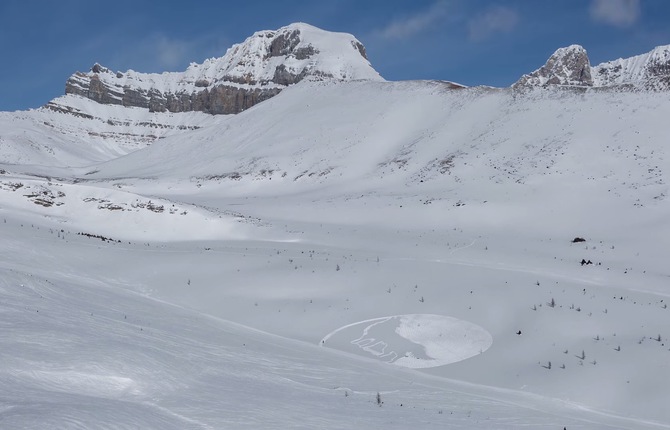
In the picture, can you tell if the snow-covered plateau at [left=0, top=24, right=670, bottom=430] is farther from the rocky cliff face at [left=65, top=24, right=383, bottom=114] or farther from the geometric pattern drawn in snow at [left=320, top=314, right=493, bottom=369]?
the rocky cliff face at [left=65, top=24, right=383, bottom=114]

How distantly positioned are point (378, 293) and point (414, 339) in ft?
12.1

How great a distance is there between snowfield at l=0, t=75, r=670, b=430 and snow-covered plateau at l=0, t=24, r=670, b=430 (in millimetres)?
75

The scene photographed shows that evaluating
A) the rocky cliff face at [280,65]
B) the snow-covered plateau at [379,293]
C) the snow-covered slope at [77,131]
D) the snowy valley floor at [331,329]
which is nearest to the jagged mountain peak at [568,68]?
the rocky cliff face at [280,65]

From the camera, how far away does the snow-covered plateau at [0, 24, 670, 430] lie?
7.33m

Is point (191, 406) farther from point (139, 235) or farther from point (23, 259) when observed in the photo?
point (139, 235)

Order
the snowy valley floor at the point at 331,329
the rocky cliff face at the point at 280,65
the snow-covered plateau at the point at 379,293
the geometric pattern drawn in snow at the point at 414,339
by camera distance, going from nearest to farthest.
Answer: the snowy valley floor at the point at 331,329
the snow-covered plateau at the point at 379,293
the geometric pattern drawn in snow at the point at 414,339
the rocky cliff face at the point at 280,65

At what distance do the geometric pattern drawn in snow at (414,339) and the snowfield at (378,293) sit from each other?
0.07m

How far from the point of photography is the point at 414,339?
44.9 feet

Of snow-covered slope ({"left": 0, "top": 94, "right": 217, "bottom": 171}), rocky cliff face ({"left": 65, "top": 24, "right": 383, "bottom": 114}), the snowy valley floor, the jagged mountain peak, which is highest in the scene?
the jagged mountain peak

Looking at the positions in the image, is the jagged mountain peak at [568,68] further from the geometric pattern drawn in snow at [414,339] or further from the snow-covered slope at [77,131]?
the geometric pattern drawn in snow at [414,339]

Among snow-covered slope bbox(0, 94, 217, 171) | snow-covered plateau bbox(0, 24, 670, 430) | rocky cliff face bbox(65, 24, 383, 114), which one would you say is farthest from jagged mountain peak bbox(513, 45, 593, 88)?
snow-covered plateau bbox(0, 24, 670, 430)

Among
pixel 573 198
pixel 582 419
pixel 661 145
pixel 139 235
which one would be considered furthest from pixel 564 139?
pixel 582 419

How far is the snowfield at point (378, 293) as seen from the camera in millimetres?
7338

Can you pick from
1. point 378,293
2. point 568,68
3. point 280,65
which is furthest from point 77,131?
point 378,293
